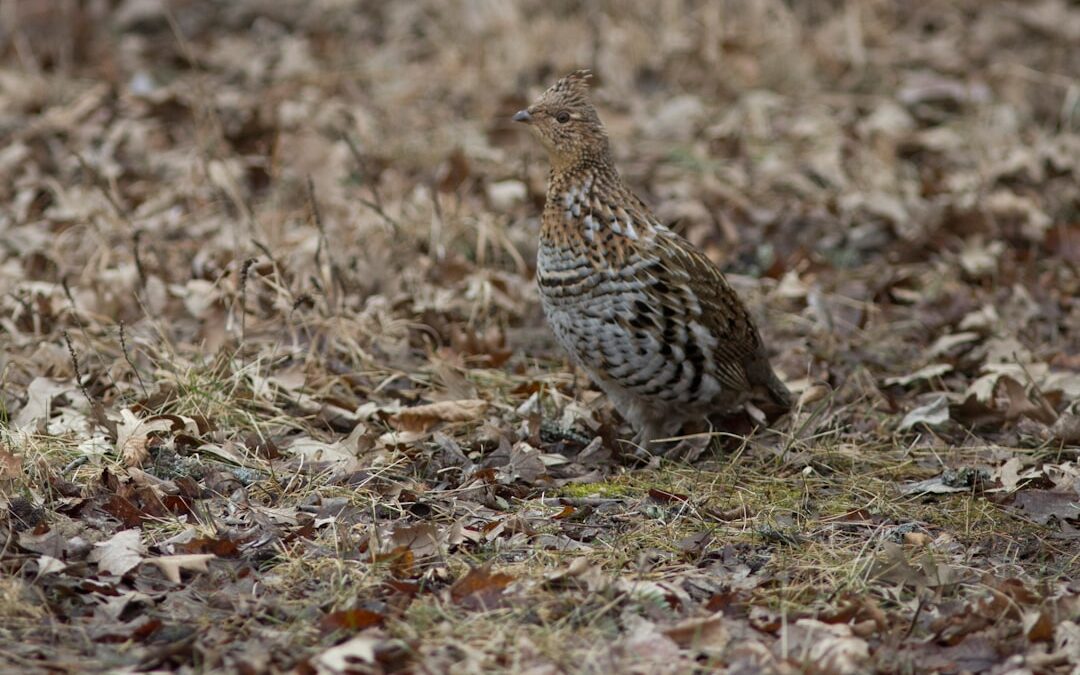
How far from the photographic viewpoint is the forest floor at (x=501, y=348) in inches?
157

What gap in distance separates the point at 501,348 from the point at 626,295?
1210 mm

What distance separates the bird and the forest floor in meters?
0.27

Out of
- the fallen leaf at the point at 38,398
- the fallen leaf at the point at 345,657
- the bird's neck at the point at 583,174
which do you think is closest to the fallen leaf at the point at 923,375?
the bird's neck at the point at 583,174

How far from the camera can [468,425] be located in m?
5.60

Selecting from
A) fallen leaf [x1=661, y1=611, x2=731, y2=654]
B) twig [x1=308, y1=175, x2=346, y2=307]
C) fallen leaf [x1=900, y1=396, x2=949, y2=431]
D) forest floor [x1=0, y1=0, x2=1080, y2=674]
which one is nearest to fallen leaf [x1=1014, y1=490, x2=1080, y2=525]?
forest floor [x1=0, y1=0, x2=1080, y2=674]

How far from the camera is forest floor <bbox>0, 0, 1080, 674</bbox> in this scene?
13.1 ft

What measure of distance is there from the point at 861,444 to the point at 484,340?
1.84m

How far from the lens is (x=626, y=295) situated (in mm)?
5285

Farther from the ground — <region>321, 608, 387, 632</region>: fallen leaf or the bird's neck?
the bird's neck

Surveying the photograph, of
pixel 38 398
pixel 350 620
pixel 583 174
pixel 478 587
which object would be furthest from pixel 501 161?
pixel 350 620

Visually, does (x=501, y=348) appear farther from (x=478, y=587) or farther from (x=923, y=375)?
(x=478, y=587)

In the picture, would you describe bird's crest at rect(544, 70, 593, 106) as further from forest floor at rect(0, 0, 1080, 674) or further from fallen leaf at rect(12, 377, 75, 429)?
fallen leaf at rect(12, 377, 75, 429)

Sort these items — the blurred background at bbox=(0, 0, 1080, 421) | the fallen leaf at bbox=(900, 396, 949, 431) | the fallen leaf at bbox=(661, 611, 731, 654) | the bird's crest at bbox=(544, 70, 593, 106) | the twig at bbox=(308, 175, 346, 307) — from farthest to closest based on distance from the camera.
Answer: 1. the blurred background at bbox=(0, 0, 1080, 421)
2. the twig at bbox=(308, 175, 346, 307)
3. the fallen leaf at bbox=(900, 396, 949, 431)
4. the bird's crest at bbox=(544, 70, 593, 106)
5. the fallen leaf at bbox=(661, 611, 731, 654)

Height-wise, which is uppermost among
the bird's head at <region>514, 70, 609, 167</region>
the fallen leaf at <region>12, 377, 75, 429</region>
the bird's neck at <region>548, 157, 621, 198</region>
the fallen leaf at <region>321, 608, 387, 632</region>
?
the bird's head at <region>514, 70, 609, 167</region>
